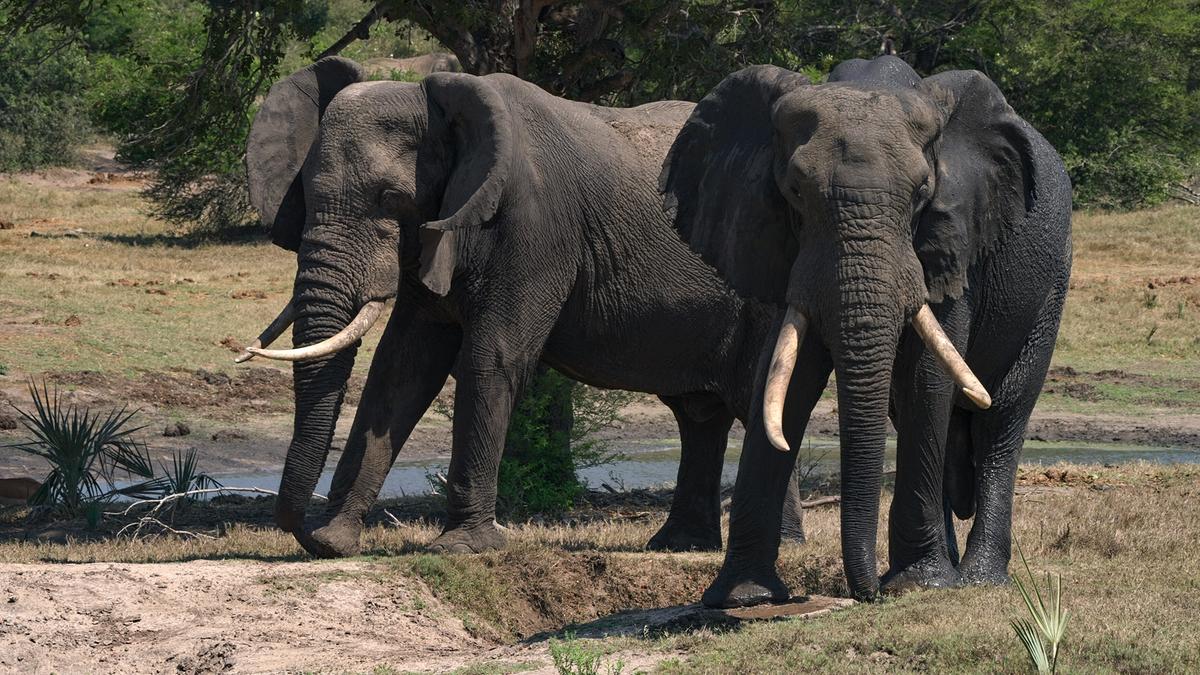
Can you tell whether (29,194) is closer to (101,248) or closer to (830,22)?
(101,248)

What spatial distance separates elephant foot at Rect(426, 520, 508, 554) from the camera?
9.02 m

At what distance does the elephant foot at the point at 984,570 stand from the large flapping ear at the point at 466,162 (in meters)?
2.81

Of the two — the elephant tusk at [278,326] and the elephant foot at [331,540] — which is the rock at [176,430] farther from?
the elephant tusk at [278,326]

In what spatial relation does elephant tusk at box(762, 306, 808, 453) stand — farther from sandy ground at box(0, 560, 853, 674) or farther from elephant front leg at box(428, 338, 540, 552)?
elephant front leg at box(428, 338, 540, 552)

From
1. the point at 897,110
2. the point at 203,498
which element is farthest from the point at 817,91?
the point at 203,498

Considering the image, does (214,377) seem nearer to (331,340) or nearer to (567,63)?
(567,63)

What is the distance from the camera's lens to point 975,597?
7.09 m

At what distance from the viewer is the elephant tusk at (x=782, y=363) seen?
6.45 metres

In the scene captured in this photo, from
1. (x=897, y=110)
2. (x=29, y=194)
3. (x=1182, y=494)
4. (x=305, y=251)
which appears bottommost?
(x=29, y=194)

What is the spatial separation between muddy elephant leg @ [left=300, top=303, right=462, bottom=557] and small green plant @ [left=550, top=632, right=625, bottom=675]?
2630 mm

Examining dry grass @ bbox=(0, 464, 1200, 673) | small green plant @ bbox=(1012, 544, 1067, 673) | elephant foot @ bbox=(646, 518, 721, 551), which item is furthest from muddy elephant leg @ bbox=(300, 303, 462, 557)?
small green plant @ bbox=(1012, 544, 1067, 673)

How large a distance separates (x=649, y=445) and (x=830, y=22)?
974 centimetres

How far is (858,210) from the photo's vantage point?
6.40m

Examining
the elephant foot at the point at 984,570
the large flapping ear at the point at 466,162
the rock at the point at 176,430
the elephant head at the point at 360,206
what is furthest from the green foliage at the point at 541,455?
the elephant foot at the point at 984,570
